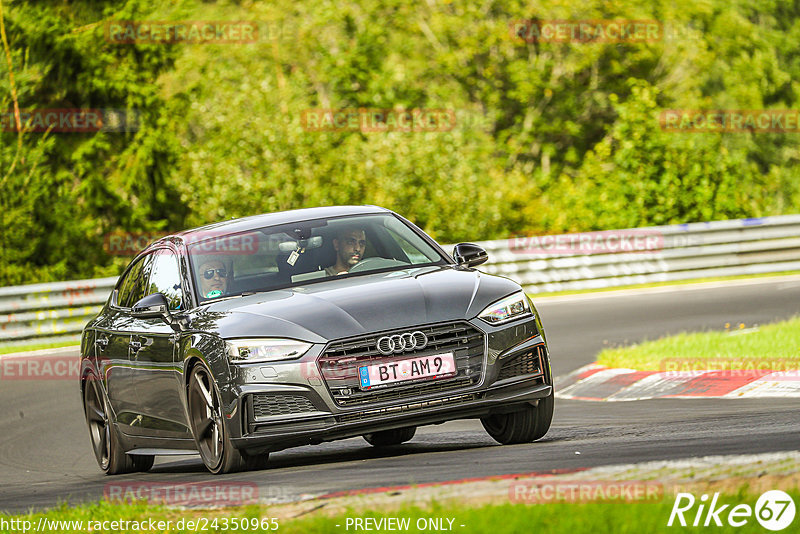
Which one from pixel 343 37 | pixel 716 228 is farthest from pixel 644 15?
pixel 716 228

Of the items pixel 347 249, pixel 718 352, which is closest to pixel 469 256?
pixel 347 249

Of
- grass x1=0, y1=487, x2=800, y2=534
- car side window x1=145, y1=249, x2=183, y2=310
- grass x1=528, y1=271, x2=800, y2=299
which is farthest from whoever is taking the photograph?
grass x1=528, y1=271, x2=800, y2=299

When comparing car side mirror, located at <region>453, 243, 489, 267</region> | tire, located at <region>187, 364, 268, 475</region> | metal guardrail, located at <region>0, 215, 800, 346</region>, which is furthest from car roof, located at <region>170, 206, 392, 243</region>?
metal guardrail, located at <region>0, 215, 800, 346</region>

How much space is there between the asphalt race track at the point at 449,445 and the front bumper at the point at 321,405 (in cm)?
22

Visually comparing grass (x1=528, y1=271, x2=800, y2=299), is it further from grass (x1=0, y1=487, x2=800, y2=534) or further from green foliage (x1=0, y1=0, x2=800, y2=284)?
grass (x1=0, y1=487, x2=800, y2=534)

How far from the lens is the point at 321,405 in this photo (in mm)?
7445

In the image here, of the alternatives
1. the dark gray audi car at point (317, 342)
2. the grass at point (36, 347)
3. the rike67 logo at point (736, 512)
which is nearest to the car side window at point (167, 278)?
the dark gray audi car at point (317, 342)

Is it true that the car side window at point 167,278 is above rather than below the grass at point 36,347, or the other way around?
above

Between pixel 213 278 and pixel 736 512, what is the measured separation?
4.57 m

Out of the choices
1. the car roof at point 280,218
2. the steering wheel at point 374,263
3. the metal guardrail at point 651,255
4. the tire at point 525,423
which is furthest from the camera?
the metal guardrail at point 651,255

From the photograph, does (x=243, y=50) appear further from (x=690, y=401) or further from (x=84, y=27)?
(x=690, y=401)

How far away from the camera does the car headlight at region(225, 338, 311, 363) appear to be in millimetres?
7426

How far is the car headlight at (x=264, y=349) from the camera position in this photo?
743 cm

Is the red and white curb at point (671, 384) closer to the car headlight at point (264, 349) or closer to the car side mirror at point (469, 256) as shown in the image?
the car side mirror at point (469, 256)
